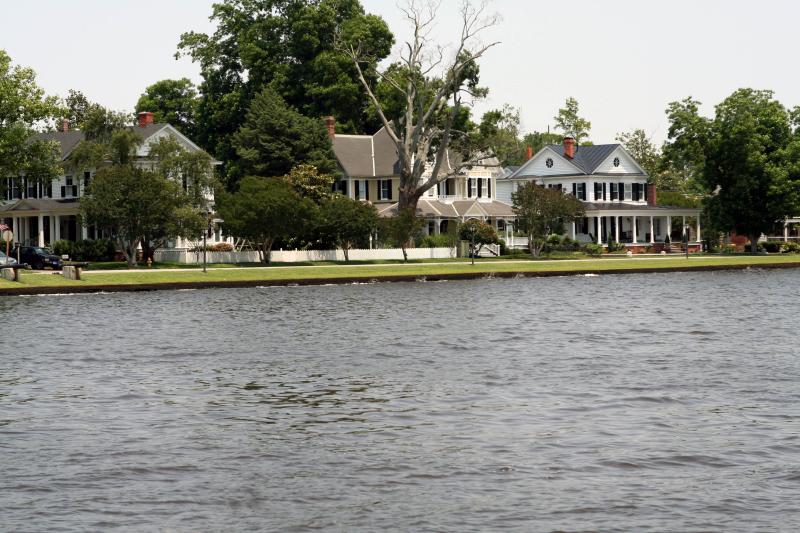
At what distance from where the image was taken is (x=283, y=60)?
115125 millimetres

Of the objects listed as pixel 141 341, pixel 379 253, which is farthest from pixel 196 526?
pixel 379 253

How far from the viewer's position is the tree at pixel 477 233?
91312 millimetres

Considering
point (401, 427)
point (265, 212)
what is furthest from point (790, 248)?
point (401, 427)

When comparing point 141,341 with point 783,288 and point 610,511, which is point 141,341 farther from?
point 783,288

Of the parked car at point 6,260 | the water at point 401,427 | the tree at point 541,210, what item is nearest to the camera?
the water at point 401,427

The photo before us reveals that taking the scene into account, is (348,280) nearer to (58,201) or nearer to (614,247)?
(58,201)

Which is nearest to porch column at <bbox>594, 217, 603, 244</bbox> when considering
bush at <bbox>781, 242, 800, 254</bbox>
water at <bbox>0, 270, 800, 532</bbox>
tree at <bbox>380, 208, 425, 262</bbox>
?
bush at <bbox>781, 242, 800, 254</bbox>

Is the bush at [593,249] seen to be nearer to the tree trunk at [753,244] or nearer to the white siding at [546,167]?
the white siding at [546,167]

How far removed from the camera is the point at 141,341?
1336 inches

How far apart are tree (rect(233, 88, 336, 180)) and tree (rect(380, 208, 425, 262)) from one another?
438 inches

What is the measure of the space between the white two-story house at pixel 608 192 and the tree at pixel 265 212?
33.7 metres

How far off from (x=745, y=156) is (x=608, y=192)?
13.4 metres


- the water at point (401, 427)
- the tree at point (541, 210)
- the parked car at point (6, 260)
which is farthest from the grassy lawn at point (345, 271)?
the water at point (401, 427)

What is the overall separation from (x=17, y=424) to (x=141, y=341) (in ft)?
48.6
